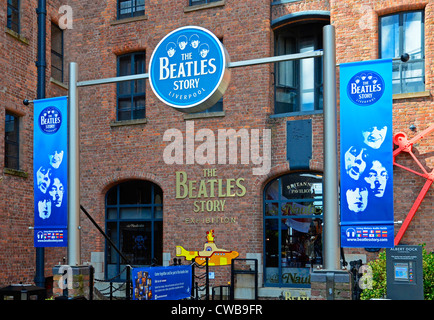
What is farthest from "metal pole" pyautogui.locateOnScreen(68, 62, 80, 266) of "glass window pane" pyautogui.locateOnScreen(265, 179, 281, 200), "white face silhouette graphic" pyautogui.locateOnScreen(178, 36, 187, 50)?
"glass window pane" pyautogui.locateOnScreen(265, 179, 281, 200)

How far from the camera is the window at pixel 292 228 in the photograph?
1670 centimetres

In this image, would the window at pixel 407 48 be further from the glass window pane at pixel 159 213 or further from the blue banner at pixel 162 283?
the blue banner at pixel 162 283

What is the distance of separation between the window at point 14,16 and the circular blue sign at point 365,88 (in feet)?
39.6

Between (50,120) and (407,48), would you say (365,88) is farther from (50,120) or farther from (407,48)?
(407,48)

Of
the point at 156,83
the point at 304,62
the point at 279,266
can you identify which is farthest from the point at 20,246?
the point at 304,62

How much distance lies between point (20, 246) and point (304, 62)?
33.3 ft

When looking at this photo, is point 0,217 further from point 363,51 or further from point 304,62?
point 363,51

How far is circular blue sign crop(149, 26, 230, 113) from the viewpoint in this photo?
10.4 metres

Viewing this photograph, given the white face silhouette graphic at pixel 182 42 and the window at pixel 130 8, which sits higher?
the window at pixel 130 8

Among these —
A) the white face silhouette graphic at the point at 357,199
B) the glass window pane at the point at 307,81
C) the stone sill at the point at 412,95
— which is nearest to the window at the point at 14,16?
the glass window pane at the point at 307,81

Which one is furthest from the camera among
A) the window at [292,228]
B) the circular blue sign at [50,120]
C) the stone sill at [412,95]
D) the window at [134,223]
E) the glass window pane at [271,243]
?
the window at [134,223]

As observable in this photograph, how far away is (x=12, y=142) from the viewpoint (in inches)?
695

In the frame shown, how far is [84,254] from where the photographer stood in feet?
63.5

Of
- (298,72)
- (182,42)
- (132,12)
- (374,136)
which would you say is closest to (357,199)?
(374,136)
